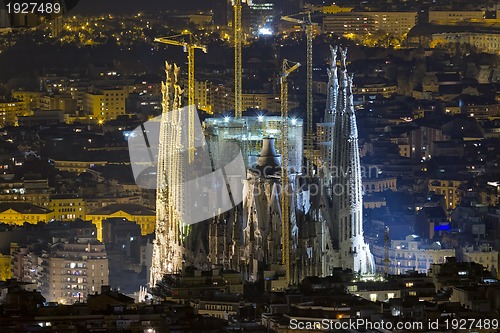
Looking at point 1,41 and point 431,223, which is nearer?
point 431,223

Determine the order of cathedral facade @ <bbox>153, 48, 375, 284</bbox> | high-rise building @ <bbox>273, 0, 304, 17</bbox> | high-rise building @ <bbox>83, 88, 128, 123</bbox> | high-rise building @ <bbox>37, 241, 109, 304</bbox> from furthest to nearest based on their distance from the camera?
high-rise building @ <bbox>273, 0, 304, 17</bbox> → high-rise building @ <bbox>83, 88, 128, 123</bbox> → high-rise building @ <bbox>37, 241, 109, 304</bbox> → cathedral facade @ <bbox>153, 48, 375, 284</bbox>

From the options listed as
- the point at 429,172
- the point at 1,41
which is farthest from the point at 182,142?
the point at 1,41

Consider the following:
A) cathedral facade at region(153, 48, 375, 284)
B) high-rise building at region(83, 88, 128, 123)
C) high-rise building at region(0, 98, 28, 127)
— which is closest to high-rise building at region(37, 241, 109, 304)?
cathedral facade at region(153, 48, 375, 284)

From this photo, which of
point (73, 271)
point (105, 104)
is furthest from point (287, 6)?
point (73, 271)

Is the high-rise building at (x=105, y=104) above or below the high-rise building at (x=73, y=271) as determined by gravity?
A: above

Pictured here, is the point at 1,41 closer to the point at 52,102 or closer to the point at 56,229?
the point at 52,102

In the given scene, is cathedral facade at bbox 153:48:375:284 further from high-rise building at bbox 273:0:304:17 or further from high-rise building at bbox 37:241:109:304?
high-rise building at bbox 273:0:304:17

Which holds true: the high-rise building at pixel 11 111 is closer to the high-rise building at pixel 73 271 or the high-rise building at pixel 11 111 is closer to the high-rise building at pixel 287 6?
the high-rise building at pixel 287 6

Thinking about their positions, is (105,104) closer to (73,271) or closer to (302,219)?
(73,271)

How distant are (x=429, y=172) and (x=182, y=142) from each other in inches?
854

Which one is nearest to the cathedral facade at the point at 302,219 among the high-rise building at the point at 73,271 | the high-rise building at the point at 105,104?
the high-rise building at the point at 73,271

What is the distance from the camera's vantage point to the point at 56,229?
217 ft

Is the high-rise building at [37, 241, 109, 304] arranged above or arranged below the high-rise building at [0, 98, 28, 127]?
below

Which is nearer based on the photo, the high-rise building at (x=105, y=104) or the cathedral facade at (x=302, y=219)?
the cathedral facade at (x=302, y=219)
